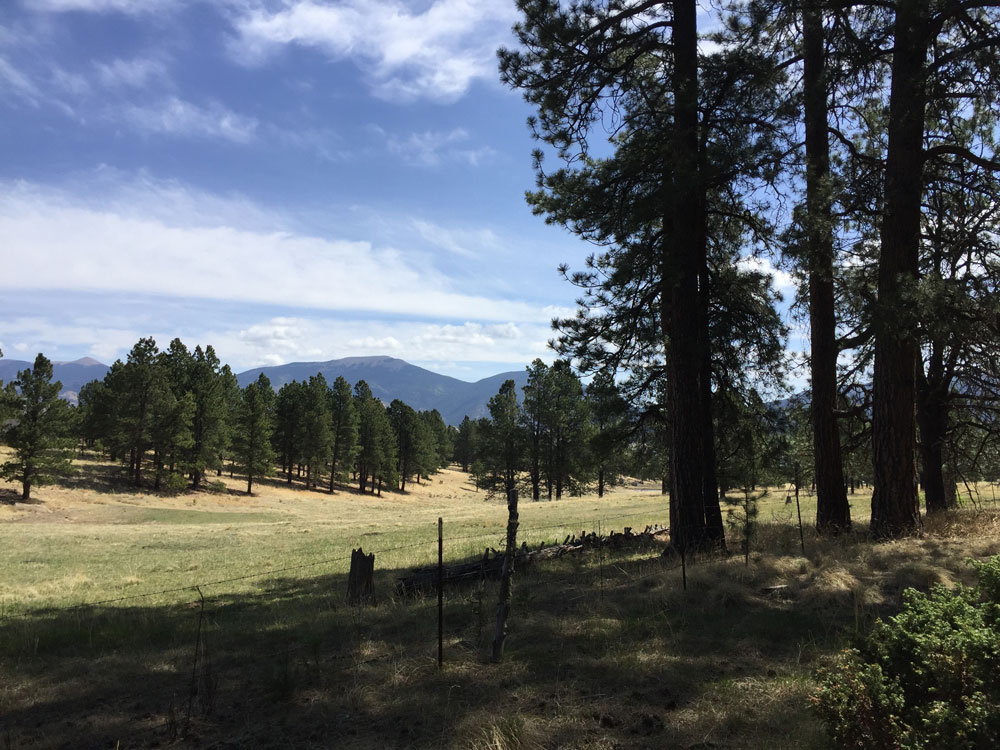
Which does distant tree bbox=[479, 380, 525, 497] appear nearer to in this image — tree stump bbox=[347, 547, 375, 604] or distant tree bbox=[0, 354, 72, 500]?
distant tree bbox=[0, 354, 72, 500]

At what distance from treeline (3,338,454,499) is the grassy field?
33.7m

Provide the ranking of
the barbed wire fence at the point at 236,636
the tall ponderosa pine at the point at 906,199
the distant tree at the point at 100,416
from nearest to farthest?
the barbed wire fence at the point at 236,636
the tall ponderosa pine at the point at 906,199
the distant tree at the point at 100,416

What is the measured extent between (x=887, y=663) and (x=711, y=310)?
921cm

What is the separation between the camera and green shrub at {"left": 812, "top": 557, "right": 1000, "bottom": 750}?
282 centimetres

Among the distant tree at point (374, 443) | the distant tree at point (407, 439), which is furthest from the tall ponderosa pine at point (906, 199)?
the distant tree at point (407, 439)

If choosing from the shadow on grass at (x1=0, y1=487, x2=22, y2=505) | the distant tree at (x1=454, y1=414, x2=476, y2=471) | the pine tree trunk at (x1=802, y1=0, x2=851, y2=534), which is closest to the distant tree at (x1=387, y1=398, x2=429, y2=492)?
the distant tree at (x1=454, y1=414, x2=476, y2=471)

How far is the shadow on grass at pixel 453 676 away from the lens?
4496 mm

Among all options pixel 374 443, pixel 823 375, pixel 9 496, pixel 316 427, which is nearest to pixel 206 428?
pixel 316 427

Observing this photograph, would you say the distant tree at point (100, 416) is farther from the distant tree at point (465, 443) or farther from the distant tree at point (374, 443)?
the distant tree at point (465, 443)

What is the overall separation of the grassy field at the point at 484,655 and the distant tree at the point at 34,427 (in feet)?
109

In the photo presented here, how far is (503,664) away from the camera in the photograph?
19.3 ft

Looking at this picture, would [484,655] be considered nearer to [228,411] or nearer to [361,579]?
[361,579]

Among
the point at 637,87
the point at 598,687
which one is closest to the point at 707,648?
the point at 598,687

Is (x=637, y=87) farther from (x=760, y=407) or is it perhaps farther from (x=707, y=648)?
(x=707, y=648)
